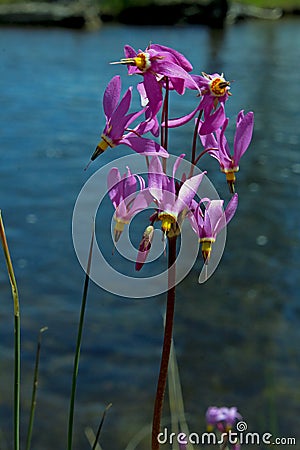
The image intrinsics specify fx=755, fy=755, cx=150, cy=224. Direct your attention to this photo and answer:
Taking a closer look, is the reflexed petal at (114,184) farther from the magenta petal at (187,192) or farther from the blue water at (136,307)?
the blue water at (136,307)

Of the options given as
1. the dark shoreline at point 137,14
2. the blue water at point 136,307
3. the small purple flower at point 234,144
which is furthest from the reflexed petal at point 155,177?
the dark shoreline at point 137,14

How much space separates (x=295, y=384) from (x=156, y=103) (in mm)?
3287

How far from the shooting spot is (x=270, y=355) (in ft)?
14.0

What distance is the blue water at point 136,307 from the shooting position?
3.86 meters

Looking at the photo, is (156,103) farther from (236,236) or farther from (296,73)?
(296,73)

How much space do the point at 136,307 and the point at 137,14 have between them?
21.2 meters

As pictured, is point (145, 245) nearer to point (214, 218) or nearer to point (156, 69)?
point (214, 218)

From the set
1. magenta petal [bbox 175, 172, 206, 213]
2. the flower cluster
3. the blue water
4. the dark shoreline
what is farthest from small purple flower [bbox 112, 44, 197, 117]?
the dark shoreline

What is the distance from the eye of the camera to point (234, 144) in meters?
0.97

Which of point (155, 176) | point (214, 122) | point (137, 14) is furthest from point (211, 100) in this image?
point (137, 14)

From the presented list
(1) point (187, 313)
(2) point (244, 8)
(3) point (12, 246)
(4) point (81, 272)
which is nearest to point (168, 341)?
(1) point (187, 313)

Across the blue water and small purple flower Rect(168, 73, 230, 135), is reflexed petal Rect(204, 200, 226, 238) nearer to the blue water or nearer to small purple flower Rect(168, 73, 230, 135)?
small purple flower Rect(168, 73, 230, 135)

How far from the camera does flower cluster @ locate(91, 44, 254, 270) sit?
0.89m

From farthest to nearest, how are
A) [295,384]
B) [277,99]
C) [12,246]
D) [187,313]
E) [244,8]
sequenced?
[244,8] < [277,99] < [12,246] < [187,313] < [295,384]
